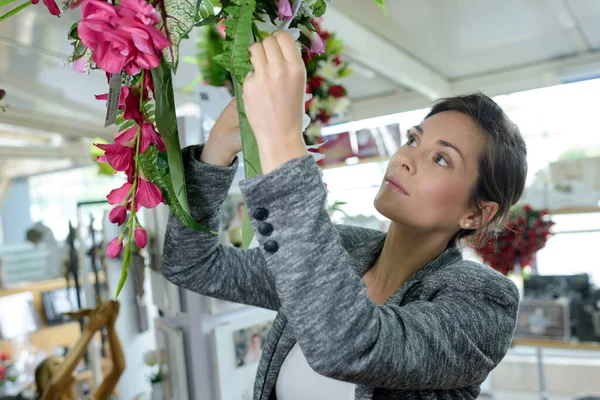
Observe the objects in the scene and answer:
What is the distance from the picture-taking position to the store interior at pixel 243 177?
1.81 meters

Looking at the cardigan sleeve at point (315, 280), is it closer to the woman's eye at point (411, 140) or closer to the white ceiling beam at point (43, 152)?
the woman's eye at point (411, 140)

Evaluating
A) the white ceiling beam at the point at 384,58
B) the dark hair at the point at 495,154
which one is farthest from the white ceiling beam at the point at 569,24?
the dark hair at the point at 495,154

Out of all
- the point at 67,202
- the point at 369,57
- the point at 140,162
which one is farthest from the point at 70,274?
the point at 140,162

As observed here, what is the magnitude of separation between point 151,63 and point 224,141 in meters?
0.35

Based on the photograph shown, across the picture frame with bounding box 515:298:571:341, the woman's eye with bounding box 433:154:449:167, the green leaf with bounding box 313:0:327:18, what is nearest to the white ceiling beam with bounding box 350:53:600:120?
the picture frame with bounding box 515:298:571:341

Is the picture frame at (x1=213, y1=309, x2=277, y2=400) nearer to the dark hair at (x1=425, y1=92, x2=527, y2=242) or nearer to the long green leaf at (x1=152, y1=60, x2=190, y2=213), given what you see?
the dark hair at (x1=425, y1=92, x2=527, y2=242)

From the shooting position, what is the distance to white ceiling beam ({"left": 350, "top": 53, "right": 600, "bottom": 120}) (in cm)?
389

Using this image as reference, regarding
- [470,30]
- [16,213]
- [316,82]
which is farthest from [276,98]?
[470,30]

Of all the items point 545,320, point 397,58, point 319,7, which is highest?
point 397,58

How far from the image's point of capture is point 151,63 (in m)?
0.44

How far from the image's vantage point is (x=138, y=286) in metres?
2.22

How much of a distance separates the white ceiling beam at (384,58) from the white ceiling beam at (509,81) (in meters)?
0.17

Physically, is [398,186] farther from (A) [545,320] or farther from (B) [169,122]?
(A) [545,320]

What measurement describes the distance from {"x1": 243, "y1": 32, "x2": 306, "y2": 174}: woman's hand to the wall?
7.58ft
